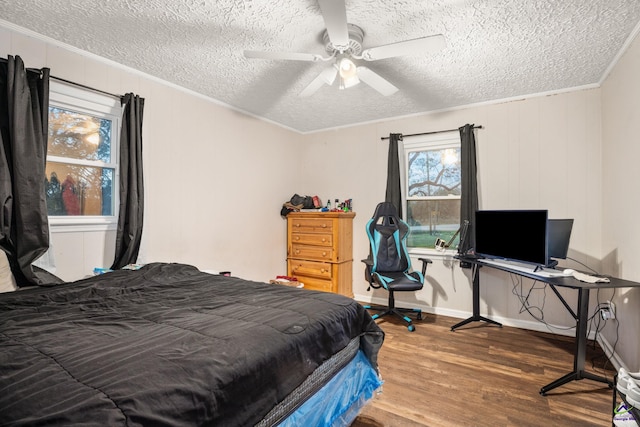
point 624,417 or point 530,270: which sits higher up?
point 530,270

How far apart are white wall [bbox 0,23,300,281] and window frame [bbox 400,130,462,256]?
1.73 meters

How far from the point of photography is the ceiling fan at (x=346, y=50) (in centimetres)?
173

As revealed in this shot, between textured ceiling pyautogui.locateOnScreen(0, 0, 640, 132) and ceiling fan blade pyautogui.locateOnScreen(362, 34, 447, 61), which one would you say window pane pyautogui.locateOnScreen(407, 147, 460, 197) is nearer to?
textured ceiling pyautogui.locateOnScreen(0, 0, 640, 132)

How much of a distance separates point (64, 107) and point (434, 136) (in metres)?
3.75

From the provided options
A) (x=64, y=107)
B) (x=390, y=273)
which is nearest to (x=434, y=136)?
(x=390, y=273)

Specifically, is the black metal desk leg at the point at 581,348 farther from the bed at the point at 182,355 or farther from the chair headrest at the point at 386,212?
the chair headrest at the point at 386,212

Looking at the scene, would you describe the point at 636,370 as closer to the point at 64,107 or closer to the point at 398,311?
the point at 398,311

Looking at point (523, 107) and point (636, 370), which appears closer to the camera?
point (636, 370)

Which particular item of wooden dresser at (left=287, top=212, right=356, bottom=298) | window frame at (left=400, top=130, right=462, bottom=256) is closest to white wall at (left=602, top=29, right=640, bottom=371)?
window frame at (left=400, top=130, right=462, bottom=256)

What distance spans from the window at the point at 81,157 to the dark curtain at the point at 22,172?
0.21 m

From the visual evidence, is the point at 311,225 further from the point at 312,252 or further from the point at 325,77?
the point at 325,77

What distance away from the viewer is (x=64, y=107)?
Answer: 2.42 meters

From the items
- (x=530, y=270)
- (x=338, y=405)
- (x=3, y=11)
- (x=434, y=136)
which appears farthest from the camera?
(x=434, y=136)

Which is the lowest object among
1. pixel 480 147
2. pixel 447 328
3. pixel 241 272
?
pixel 447 328
